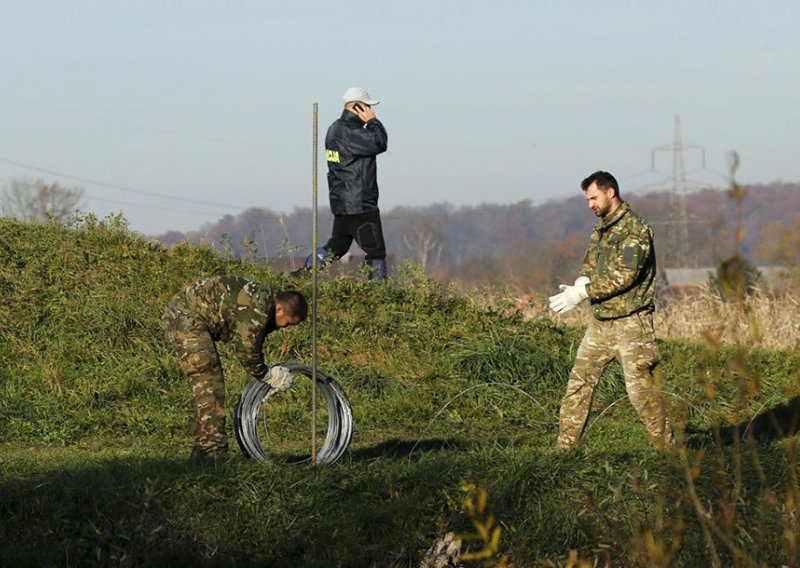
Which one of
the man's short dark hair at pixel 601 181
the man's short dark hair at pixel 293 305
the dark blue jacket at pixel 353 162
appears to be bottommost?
the man's short dark hair at pixel 293 305

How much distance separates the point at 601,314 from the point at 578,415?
0.79 metres

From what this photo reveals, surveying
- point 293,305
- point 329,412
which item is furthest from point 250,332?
point 329,412

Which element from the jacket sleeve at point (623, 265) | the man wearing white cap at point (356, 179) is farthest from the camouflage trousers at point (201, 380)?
the man wearing white cap at point (356, 179)

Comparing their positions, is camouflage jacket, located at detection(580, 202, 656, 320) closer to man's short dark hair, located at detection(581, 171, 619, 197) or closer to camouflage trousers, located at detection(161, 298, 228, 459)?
man's short dark hair, located at detection(581, 171, 619, 197)

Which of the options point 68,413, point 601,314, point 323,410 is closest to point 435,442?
point 323,410

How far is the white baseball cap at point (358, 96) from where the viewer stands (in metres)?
16.0

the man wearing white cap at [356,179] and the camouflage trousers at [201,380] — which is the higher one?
the man wearing white cap at [356,179]

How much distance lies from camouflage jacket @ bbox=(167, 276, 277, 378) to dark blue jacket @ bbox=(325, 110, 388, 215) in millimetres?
7476

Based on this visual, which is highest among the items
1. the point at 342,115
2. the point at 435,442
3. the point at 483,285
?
the point at 342,115

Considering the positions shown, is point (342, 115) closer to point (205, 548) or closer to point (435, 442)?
point (435, 442)

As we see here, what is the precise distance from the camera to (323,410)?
492 inches

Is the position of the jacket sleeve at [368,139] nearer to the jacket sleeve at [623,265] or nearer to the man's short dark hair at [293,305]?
the jacket sleeve at [623,265]

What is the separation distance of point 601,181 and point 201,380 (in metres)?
3.26

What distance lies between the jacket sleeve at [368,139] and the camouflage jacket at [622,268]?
703 cm
